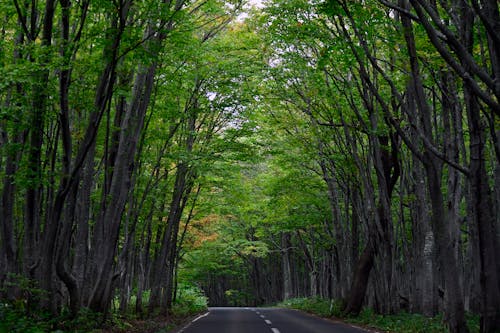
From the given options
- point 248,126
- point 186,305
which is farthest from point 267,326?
point 186,305

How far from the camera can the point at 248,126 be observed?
20.4 meters

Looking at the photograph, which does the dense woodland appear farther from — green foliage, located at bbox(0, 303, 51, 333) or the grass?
the grass

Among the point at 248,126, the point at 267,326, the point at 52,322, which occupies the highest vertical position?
the point at 248,126

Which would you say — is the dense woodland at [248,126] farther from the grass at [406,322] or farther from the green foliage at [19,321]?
the grass at [406,322]

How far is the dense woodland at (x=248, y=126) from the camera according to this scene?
10148 mm

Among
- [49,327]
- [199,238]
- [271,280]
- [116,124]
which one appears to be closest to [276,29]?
[116,124]

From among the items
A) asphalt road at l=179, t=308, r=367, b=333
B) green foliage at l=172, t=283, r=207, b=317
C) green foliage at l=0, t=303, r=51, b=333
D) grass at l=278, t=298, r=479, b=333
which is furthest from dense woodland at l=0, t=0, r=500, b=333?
asphalt road at l=179, t=308, r=367, b=333

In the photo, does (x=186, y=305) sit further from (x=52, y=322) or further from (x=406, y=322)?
(x=52, y=322)

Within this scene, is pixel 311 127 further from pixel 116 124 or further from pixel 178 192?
pixel 116 124

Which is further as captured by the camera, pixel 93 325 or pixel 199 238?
pixel 199 238

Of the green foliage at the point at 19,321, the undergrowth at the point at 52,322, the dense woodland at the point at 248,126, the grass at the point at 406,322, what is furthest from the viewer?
the grass at the point at 406,322

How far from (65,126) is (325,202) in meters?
21.3

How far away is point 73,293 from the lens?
11.6 meters

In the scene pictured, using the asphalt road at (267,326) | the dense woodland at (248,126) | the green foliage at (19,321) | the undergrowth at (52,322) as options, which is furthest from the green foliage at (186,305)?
the green foliage at (19,321)
